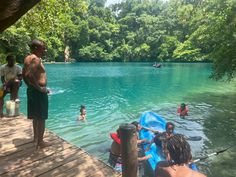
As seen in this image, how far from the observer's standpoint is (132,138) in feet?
10.2

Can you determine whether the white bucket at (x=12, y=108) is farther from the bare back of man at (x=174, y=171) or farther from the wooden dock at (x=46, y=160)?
the bare back of man at (x=174, y=171)

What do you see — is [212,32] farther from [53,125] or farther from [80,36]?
[80,36]

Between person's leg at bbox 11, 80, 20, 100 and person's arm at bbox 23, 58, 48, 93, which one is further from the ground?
person's arm at bbox 23, 58, 48, 93

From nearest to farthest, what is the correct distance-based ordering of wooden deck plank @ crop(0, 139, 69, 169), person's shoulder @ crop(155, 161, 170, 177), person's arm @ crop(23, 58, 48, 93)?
person's shoulder @ crop(155, 161, 170, 177) < wooden deck plank @ crop(0, 139, 69, 169) < person's arm @ crop(23, 58, 48, 93)

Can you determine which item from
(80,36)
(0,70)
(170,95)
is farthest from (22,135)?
(80,36)

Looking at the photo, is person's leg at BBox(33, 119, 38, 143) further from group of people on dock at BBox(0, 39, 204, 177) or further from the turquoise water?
the turquoise water

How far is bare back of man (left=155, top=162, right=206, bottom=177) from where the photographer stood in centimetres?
340

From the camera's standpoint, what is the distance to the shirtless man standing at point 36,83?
448cm

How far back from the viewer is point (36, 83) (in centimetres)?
449

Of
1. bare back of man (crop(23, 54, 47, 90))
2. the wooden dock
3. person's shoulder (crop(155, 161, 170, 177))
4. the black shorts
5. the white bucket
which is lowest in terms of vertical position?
the wooden dock

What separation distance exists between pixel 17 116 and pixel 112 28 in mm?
67783

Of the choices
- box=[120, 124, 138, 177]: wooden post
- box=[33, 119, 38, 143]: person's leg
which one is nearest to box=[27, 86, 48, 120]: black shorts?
box=[33, 119, 38, 143]: person's leg

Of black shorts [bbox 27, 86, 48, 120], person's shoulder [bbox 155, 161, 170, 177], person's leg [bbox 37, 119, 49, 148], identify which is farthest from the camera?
person's leg [bbox 37, 119, 49, 148]

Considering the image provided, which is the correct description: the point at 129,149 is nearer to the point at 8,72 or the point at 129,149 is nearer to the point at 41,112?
the point at 41,112
